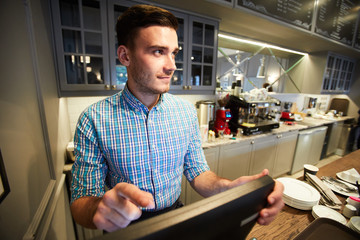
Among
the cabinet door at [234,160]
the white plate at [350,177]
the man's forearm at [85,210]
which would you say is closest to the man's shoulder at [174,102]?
the man's forearm at [85,210]

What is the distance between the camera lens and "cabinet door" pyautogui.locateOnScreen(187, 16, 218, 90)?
5.88 feet

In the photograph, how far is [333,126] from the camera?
11.6 ft

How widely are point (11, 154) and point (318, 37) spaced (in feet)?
11.9

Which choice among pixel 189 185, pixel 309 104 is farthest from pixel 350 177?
pixel 309 104

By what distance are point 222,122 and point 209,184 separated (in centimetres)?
138

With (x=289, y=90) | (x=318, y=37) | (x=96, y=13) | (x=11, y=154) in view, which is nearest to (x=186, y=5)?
(x=96, y=13)

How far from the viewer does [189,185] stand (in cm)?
184

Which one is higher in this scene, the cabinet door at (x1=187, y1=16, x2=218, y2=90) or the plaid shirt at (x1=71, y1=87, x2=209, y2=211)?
the cabinet door at (x1=187, y1=16, x2=218, y2=90)

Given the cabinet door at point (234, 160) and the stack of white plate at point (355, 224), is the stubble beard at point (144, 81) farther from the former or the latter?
the cabinet door at point (234, 160)

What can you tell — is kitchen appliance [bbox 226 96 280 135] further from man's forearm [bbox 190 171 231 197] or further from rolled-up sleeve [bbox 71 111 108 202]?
rolled-up sleeve [bbox 71 111 108 202]

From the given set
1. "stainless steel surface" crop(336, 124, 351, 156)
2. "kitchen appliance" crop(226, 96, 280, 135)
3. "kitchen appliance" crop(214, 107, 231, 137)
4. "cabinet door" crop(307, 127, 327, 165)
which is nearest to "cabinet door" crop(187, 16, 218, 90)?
"kitchen appliance" crop(214, 107, 231, 137)

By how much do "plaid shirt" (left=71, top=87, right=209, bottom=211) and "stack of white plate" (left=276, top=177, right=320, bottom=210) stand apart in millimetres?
647

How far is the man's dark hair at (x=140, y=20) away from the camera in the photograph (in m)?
0.74

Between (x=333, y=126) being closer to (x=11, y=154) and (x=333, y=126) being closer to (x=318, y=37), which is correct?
(x=318, y=37)
